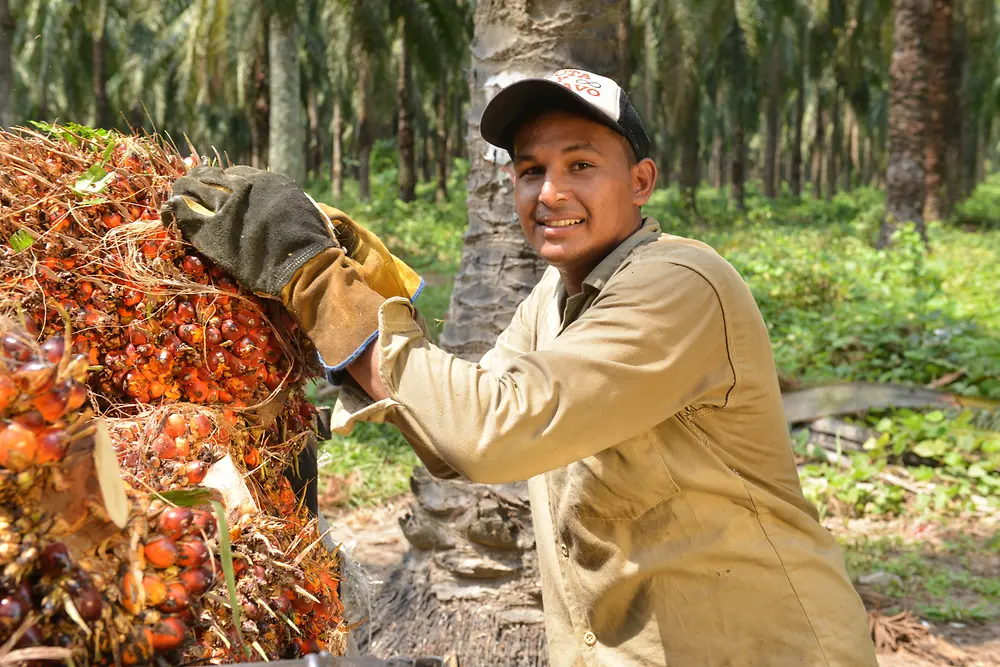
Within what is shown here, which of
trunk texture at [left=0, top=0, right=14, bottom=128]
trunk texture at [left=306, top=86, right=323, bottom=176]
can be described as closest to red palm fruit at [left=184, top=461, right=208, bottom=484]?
trunk texture at [left=0, top=0, right=14, bottom=128]

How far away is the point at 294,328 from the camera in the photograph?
5.55 feet

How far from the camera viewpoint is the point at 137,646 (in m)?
1.10

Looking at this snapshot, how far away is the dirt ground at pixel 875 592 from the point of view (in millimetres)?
3750

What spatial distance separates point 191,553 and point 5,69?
700 cm

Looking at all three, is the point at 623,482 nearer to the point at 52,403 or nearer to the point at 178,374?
the point at 178,374

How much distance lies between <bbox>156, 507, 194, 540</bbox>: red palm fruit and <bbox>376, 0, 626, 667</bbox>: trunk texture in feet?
7.75

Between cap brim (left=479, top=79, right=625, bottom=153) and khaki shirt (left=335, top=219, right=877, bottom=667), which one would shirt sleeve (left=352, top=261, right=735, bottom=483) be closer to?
khaki shirt (left=335, top=219, right=877, bottom=667)

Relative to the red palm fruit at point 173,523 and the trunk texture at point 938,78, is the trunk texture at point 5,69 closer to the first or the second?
the red palm fruit at point 173,523

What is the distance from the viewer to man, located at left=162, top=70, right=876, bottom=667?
1558 mm

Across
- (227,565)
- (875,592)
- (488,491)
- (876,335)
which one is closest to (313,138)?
(876,335)

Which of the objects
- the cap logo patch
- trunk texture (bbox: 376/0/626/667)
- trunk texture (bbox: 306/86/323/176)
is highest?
the cap logo patch

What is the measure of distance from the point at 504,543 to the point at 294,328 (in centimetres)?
203

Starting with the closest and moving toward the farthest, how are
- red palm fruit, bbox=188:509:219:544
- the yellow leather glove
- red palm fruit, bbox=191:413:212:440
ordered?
1. red palm fruit, bbox=188:509:219:544
2. red palm fruit, bbox=191:413:212:440
3. the yellow leather glove

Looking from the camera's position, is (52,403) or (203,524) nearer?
(52,403)
